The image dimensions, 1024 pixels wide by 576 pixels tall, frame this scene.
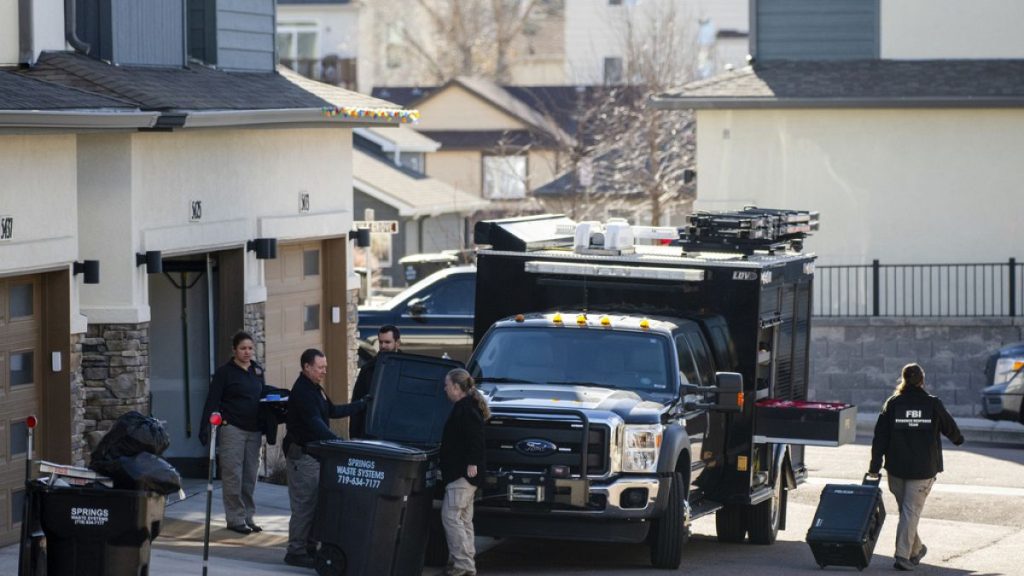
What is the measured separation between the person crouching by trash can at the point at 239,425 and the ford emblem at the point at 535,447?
243 centimetres

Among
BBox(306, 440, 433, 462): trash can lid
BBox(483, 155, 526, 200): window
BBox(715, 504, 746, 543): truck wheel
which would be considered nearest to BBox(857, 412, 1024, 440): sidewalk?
BBox(715, 504, 746, 543): truck wheel

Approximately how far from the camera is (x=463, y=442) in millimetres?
12680

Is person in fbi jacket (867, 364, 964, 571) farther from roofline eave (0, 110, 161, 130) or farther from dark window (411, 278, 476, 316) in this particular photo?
dark window (411, 278, 476, 316)

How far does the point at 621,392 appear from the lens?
14109 millimetres

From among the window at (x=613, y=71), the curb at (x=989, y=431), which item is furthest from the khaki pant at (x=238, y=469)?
the window at (x=613, y=71)

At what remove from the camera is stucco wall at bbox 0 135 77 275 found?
1373 centimetres

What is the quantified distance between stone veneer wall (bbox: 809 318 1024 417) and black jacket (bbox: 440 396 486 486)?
15559 millimetres

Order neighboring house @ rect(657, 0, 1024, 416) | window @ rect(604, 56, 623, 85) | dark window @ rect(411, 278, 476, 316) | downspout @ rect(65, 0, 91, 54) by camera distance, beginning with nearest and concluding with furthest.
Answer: downspout @ rect(65, 0, 91, 54) → dark window @ rect(411, 278, 476, 316) → neighboring house @ rect(657, 0, 1024, 416) → window @ rect(604, 56, 623, 85)

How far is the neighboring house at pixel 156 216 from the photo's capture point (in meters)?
14.2

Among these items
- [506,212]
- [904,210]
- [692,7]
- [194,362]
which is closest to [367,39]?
[692,7]

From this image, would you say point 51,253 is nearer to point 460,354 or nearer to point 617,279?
point 617,279

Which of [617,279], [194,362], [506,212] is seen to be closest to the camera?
[617,279]

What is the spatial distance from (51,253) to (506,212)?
34358mm

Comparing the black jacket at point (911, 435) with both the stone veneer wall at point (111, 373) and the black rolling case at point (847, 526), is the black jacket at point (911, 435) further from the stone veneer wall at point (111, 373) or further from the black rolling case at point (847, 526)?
the stone veneer wall at point (111, 373)
